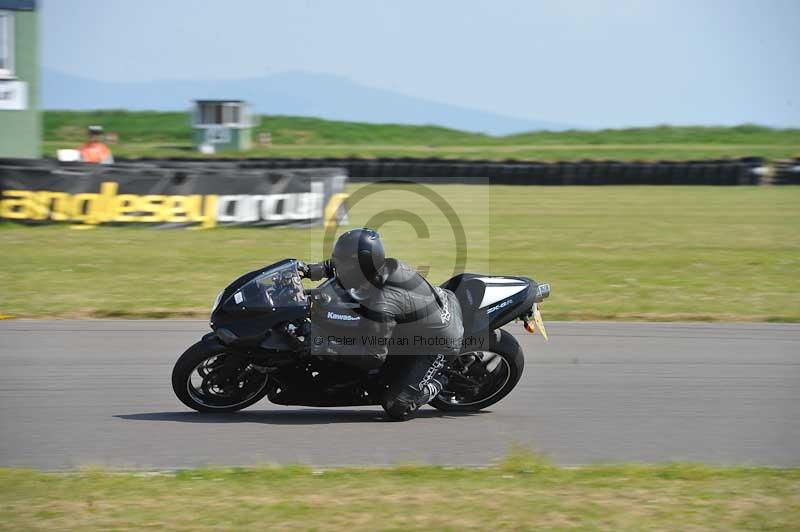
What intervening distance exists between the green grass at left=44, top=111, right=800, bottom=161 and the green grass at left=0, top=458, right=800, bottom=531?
37.1 metres

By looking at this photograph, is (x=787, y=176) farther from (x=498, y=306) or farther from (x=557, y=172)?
(x=498, y=306)

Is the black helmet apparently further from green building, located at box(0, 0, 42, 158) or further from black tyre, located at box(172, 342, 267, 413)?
green building, located at box(0, 0, 42, 158)

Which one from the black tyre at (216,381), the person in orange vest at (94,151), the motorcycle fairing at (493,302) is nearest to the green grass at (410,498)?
the black tyre at (216,381)

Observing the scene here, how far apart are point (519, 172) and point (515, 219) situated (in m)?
10.9

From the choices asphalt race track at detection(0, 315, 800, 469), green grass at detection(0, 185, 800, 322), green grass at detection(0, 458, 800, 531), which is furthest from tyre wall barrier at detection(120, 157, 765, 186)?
green grass at detection(0, 458, 800, 531)

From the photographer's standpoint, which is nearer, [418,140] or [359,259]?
[359,259]

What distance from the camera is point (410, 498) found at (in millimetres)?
4797

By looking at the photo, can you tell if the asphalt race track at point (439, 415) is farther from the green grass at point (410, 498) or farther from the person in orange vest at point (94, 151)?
the person in orange vest at point (94, 151)

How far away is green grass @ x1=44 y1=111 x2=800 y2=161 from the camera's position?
44719 millimetres

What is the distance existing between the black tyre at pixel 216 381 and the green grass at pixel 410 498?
128cm

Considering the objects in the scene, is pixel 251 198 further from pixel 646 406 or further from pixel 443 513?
pixel 443 513

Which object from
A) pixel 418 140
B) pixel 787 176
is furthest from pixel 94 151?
pixel 418 140

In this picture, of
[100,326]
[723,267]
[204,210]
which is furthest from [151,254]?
[723,267]

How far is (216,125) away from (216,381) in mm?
43238
